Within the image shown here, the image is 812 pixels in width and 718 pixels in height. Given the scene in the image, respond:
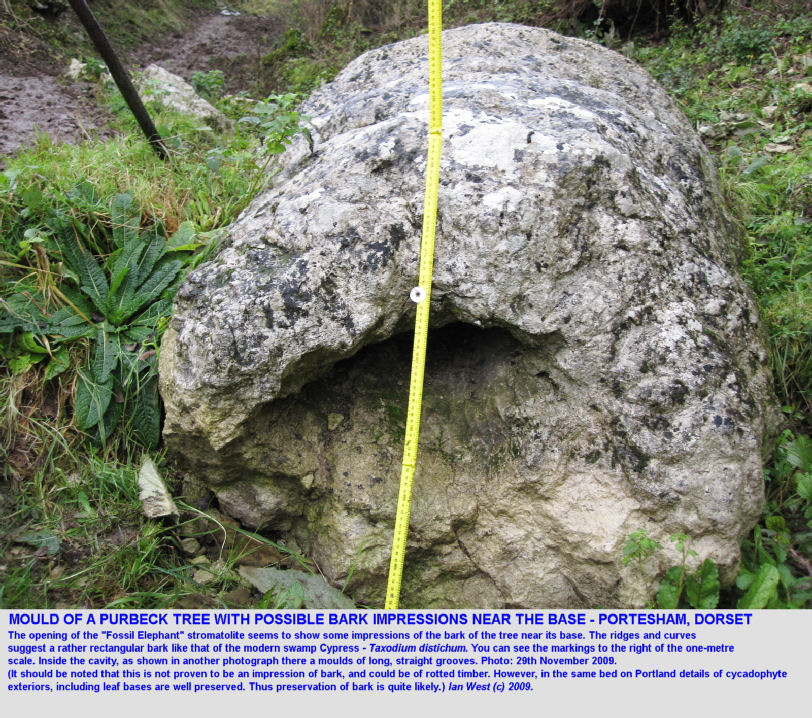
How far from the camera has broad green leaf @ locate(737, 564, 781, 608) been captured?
1.85 meters

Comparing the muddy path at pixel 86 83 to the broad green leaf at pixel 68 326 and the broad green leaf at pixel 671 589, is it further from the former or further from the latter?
the broad green leaf at pixel 671 589

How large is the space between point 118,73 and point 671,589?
3.98 meters

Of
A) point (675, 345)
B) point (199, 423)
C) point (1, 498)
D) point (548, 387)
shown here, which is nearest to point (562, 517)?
point (548, 387)

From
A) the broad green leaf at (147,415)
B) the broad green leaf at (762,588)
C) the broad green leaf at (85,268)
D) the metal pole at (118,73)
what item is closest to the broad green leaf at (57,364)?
the broad green leaf at (85,268)

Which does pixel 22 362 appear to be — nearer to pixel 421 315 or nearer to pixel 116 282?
pixel 116 282

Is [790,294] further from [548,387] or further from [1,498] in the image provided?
[1,498]

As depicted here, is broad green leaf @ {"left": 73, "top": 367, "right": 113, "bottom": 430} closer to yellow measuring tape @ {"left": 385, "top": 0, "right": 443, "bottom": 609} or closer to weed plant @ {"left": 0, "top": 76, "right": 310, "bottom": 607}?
weed plant @ {"left": 0, "top": 76, "right": 310, "bottom": 607}

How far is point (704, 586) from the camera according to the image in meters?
1.88

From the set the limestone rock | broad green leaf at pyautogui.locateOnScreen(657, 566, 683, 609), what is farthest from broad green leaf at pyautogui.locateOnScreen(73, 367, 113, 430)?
the limestone rock

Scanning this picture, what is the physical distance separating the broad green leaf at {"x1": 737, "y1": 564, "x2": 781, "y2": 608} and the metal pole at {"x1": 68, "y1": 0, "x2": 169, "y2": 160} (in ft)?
12.8

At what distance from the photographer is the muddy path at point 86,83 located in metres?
4.45

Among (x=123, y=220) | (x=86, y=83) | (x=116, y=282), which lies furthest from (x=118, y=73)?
(x=86, y=83)

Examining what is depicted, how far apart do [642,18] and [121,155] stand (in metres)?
4.91

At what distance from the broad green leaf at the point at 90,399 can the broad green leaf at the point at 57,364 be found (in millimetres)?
80
